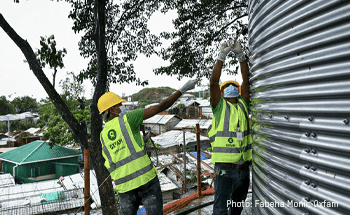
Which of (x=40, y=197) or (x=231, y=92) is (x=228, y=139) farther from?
(x=40, y=197)

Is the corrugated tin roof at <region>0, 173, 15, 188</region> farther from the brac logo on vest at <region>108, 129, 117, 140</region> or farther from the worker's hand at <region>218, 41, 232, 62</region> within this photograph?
the worker's hand at <region>218, 41, 232, 62</region>

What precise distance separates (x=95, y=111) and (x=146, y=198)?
13.1 ft

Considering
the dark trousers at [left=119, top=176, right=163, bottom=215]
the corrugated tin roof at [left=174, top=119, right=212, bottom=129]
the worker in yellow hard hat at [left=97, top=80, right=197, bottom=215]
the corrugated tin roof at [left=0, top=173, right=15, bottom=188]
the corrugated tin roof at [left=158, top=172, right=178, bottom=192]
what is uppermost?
the worker in yellow hard hat at [left=97, top=80, right=197, bottom=215]

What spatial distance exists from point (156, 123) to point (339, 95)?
38146 mm

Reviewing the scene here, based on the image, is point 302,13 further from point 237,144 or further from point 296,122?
point 237,144

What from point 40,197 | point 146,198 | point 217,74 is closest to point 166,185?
point 40,197

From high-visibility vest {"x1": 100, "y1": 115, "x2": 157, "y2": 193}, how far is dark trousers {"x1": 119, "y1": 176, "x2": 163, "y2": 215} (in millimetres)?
120

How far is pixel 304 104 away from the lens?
42.6 inches

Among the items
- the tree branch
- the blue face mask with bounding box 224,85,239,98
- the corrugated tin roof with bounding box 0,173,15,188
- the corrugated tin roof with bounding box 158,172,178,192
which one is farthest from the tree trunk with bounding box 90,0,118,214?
Result: the corrugated tin roof with bounding box 0,173,15,188

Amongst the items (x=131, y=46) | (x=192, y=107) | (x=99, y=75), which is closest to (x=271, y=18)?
(x=99, y=75)

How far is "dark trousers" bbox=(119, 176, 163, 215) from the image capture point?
9.21 feet

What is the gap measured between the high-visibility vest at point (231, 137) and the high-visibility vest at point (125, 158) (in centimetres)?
87

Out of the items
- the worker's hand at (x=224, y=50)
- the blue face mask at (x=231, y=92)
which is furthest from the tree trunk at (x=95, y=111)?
the worker's hand at (x=224, y=50)

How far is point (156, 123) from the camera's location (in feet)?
127
